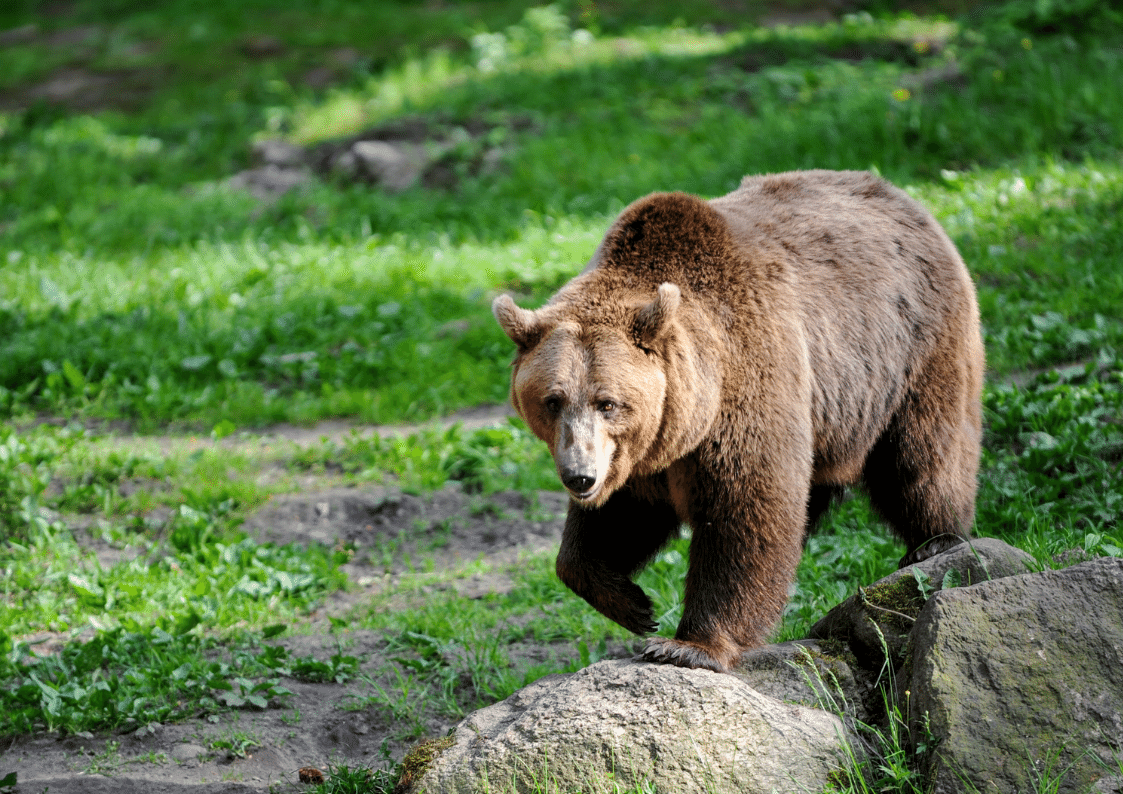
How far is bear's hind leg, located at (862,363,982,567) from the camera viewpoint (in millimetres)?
4367

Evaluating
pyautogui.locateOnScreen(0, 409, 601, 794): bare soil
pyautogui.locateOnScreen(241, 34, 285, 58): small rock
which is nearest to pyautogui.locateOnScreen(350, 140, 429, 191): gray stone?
pyautogui.locateOnScreen(241, 34, 285, 58): small rock

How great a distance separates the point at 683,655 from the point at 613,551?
707 millimetres

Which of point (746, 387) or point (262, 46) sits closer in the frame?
point (746, 387)

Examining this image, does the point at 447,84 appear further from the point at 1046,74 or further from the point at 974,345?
the point at 974,345

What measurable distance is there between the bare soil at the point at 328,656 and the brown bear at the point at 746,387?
3.79ft

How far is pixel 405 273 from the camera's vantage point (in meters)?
8.62

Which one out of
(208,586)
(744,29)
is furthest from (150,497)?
(744,29)

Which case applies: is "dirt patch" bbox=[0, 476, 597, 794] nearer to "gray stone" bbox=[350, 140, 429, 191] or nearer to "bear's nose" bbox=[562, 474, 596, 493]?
"bear's nose" bbox=[562, 474, 596, 493]

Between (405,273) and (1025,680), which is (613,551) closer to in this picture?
(1025,680)

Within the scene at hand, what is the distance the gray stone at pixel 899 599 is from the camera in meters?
3.55

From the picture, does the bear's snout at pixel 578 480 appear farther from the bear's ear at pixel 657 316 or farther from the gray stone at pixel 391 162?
the gray stone at pixel 391 162

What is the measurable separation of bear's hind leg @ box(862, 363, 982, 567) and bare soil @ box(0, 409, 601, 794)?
4.46 feet

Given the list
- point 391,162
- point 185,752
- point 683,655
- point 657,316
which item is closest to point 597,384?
point 657,316

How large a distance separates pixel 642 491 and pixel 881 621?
0.96m
